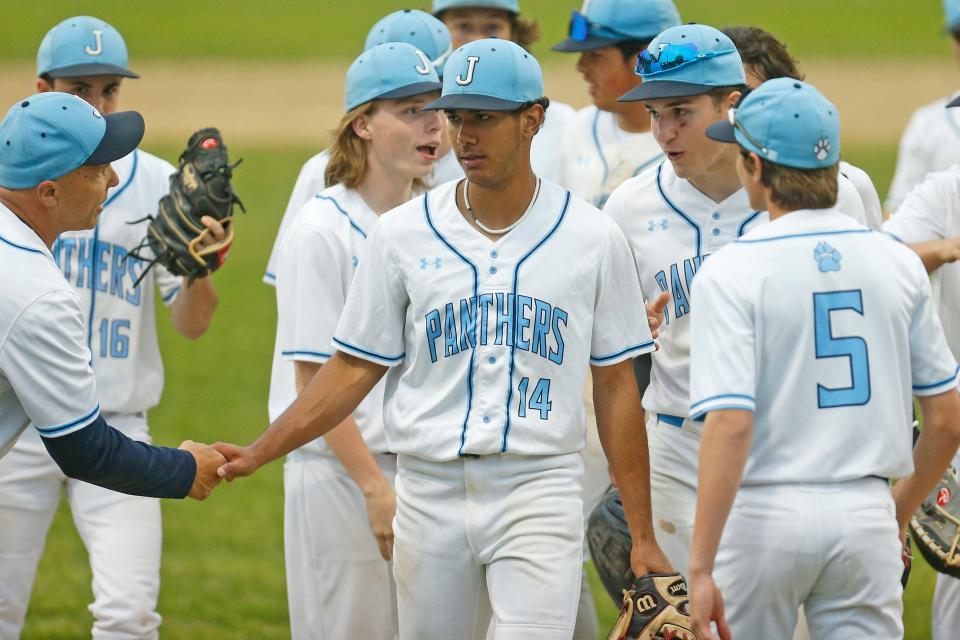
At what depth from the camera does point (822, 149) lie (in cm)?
417

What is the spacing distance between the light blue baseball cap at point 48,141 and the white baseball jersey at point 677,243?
1840mm

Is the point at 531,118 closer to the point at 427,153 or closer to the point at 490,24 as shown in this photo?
the point at 427,153

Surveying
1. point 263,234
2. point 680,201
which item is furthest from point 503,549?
point 263,234

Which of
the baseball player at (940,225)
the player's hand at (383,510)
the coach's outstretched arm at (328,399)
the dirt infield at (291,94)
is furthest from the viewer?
the dirt infield at (291,94)

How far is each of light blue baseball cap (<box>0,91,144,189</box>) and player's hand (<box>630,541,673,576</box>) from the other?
6.96ft

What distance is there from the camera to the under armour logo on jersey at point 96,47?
6098 millimetres

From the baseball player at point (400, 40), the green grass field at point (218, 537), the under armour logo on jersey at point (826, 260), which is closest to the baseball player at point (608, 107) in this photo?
the baseball player at point (400, 40)

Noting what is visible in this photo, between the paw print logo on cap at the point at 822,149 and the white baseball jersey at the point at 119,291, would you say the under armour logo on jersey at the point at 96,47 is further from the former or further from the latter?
the paw print logo on cap at the point at 822,149

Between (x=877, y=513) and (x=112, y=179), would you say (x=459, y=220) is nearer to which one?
(x=112, y=179)

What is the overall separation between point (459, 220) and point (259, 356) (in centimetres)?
883

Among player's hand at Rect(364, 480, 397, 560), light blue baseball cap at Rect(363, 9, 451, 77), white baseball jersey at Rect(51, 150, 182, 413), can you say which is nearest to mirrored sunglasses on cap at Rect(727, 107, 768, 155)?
player's hand at Rect(364, 480, 397, 560)

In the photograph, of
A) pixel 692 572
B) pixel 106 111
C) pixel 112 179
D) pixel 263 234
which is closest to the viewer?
pixel 692 572

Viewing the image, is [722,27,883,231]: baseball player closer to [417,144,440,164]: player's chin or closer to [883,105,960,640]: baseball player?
[883,105,960,640]: baseball player

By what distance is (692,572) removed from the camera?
157 inches
